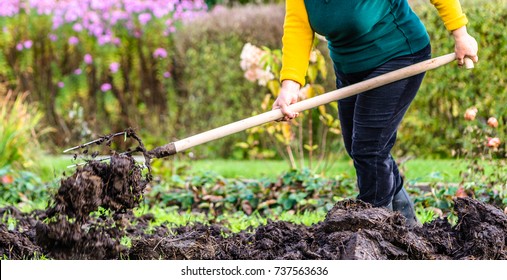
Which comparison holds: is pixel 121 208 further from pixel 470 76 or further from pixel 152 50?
pixel 152 50

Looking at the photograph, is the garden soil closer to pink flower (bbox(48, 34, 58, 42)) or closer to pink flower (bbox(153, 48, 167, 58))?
pink flower (bbox(153, 48, 167, 58))

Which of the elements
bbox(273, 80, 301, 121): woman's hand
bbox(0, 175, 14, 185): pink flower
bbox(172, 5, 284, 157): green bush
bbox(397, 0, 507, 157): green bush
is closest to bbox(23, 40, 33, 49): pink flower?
bbox(172, 5, 284, 157): green bush

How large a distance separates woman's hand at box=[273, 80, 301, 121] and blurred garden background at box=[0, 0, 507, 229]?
1605mm

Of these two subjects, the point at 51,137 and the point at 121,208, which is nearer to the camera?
the point at 121,208

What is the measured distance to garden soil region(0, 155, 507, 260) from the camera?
9.66 ft

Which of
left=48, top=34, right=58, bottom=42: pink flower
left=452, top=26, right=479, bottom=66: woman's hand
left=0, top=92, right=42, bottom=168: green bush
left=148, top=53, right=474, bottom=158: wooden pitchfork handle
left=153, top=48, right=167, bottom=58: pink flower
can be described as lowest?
left=0, top=92, right=42, bottom=168: green bush

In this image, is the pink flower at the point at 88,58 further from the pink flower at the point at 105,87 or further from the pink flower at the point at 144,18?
the pink flower at the point at 144,18

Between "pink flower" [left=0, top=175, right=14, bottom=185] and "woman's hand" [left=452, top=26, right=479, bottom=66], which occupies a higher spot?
"woman's hand" [left=452, top=26, right=479, bottom=66]

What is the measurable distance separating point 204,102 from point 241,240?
5286 millimetres

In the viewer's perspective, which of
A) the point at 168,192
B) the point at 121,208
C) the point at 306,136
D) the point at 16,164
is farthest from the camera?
the point at 306,136

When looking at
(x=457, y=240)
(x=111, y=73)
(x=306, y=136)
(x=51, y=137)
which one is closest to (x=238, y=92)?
(x=306, y=136)

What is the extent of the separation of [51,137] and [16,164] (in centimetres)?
274

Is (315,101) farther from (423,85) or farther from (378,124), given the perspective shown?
(423,85)

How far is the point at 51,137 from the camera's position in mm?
9141
